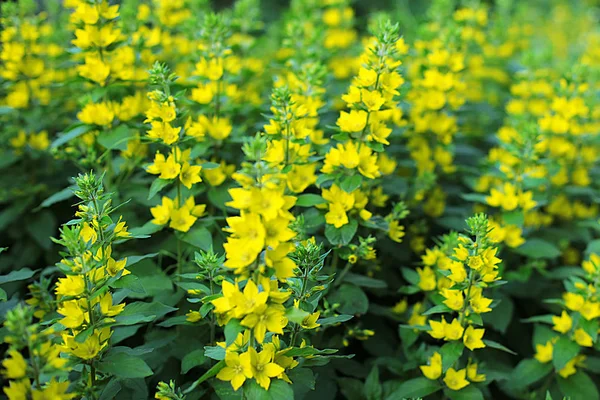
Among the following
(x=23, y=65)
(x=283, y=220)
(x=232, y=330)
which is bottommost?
(x=232, y=330)

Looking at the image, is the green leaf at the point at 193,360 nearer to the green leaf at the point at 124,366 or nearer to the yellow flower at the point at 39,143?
the green leaf at the point at 124,366

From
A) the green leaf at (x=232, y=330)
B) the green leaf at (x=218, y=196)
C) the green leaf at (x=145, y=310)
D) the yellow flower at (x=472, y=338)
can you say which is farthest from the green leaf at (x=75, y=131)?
the yellow flower at (x=472, y=338)

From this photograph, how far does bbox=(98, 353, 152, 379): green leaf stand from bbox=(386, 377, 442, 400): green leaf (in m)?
1.00

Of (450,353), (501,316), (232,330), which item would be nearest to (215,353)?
(232,330)

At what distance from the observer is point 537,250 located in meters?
2.96

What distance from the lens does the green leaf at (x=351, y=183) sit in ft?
7.24

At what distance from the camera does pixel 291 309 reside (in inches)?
66.9

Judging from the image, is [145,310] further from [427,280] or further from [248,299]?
[427,280]

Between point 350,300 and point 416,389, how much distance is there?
453 millimetres

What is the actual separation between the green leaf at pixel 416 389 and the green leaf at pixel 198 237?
94 cm

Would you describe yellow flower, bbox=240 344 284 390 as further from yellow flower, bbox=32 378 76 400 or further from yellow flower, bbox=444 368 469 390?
yellow flower, bbox=444 368 469 390

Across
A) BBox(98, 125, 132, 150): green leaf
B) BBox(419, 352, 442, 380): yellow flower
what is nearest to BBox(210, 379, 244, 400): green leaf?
BBox(419, 352, 442, 380): yellow flower

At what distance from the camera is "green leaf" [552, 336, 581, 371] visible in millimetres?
2402

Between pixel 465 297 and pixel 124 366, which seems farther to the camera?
pixel 465 297
